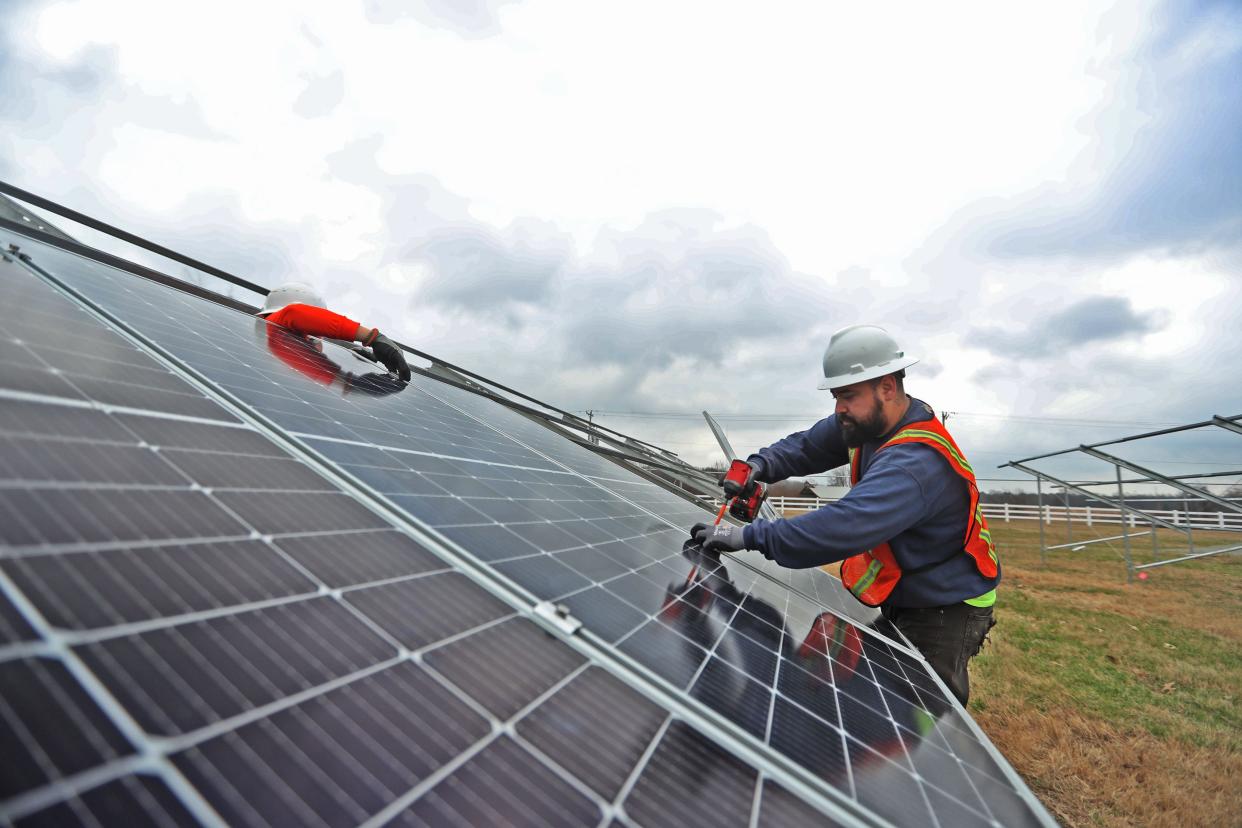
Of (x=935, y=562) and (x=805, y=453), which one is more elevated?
(x=805, y=453)

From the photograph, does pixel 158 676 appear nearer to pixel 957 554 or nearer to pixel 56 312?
pixel 56 312

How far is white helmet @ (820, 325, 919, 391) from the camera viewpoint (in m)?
4.91

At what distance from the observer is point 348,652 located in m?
1.58

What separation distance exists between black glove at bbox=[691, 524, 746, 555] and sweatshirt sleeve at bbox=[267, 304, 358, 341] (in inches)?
Answer: 210

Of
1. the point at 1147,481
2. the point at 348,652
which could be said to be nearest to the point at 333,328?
the point at 348,652

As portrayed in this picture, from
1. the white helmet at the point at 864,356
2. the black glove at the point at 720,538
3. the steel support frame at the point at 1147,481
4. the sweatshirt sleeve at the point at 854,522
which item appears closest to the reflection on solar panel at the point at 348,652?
the sweatshirt sleeve at the point at 854,522

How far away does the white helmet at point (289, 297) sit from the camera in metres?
8.16

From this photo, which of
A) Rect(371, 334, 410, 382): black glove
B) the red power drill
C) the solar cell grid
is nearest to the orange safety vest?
the red power drill

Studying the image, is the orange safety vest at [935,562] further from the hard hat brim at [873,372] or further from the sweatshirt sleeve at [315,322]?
the sweatshirt sleeve at [315,322]

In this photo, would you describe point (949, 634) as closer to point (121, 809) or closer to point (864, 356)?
point (864, 356)

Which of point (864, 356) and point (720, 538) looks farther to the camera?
point (864, 356)

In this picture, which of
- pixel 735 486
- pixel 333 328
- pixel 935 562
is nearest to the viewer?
pixel 935 562

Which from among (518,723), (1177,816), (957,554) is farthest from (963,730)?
(1177,816)

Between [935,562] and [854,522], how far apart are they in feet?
3.99
